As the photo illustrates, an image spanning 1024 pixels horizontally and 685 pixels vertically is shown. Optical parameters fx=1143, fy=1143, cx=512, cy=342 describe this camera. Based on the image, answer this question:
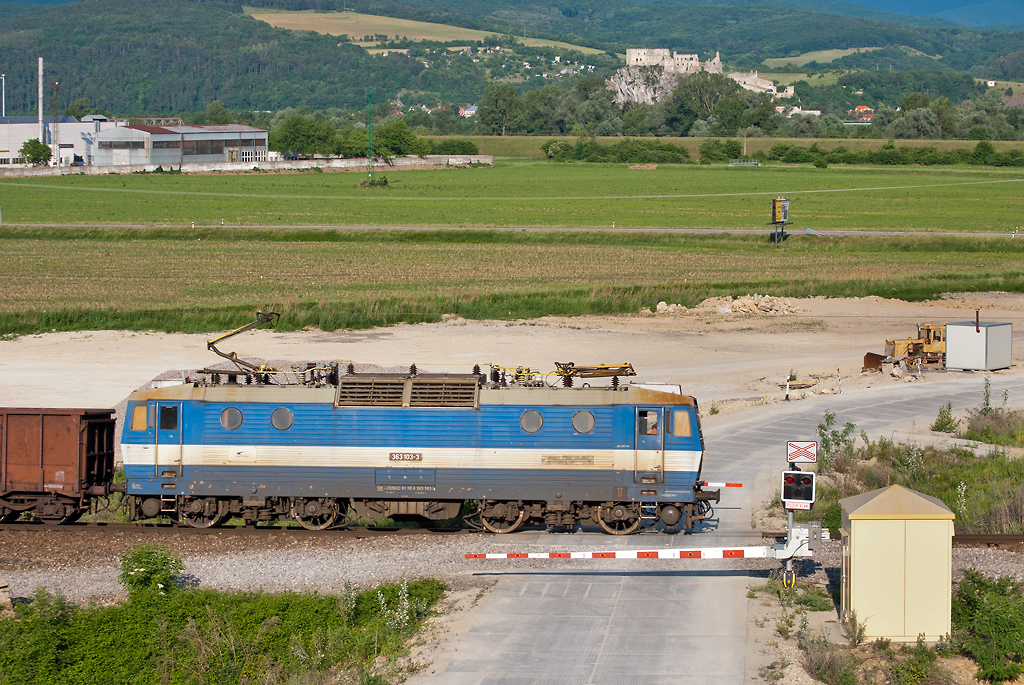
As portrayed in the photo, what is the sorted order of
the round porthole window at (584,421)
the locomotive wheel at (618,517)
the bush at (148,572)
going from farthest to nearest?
1. the locomotive wheel at (618,517)
2. the round porthole window at (584,421)
3. the bush at (148,572)

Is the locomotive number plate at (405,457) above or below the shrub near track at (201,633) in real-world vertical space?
above

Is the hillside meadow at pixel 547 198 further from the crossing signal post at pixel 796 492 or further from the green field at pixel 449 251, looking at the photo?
the crossing signal post at pixel 796 492

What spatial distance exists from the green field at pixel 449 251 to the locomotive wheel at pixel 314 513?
2916 cm

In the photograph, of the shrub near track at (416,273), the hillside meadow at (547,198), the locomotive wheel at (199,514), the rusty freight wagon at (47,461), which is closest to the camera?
the locomotive wheel at (199,514)

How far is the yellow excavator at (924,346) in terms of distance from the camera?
158 ft

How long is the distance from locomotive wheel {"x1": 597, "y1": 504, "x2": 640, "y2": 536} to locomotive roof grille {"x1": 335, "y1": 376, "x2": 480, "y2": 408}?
3.87 metres

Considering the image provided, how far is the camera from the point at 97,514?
2992 cm

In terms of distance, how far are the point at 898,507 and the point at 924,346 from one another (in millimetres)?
31521

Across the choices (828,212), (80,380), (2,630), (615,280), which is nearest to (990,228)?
(828,212)

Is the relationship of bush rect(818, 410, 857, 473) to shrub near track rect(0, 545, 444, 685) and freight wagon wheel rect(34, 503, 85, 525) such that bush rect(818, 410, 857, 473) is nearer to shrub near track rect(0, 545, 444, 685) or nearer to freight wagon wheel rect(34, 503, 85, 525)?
shrub near track rect(0, 545, 444, 685)

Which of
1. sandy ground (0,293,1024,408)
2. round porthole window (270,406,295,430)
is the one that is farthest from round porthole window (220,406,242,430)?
sandy ground (0,293,1024,408)

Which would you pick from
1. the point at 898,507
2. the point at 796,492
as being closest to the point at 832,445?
the point at 796,492

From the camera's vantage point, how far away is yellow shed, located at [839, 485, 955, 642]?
19.0 meters

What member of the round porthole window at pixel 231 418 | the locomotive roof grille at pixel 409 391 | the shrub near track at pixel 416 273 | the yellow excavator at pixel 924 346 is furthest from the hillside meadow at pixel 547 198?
the locomotive roof grille at pixel 409 391
